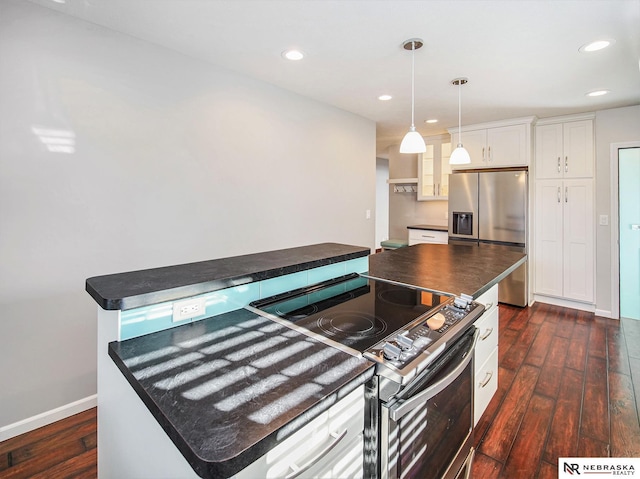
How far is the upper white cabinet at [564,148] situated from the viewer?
3.97 m

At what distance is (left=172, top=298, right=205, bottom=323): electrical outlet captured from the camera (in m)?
1.17

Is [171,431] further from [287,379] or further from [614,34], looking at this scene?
[614,34]

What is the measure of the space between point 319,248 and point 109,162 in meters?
1.50

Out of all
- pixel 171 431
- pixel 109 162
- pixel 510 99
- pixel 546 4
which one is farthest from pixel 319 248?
pixel 510 99

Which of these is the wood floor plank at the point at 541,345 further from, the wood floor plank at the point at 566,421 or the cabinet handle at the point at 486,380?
the cabinet handle at the point at 486,380

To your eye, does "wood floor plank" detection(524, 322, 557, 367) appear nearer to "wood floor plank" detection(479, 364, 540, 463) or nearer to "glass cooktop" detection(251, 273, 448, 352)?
"wood floor plank" detection(479, 364, 540, 463)

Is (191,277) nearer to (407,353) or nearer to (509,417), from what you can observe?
(407,353)

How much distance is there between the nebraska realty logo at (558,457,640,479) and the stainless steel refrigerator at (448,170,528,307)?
268 centimetres

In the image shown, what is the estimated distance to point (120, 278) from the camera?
126 centimetres

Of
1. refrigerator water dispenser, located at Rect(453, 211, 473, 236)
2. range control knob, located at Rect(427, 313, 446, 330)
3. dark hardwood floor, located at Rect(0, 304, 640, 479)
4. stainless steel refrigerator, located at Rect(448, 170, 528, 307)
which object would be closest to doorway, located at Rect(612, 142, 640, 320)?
dark hardwood floor, located at Rect(0, 304, 640, 479)

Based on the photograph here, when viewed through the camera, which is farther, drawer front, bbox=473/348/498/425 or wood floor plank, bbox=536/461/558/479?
drawer front, bbox=473/348/498/425

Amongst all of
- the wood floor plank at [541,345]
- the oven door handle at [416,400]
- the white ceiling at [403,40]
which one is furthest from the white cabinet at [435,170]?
the oven door handle at [416,400]

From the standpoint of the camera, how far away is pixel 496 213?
4281 millimetres

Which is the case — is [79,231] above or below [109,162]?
below
